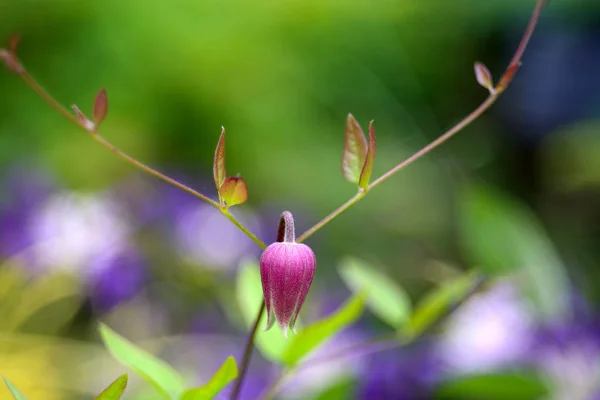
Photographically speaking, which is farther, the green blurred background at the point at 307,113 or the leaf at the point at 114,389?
the green blurred background at the point at 307,113

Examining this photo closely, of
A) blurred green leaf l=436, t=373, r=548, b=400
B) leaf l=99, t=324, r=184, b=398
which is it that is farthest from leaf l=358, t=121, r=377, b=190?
blurred green leaf l=436, t=373, r=548, b=400

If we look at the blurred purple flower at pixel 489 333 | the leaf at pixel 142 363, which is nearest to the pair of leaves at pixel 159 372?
the leaf at pixel 142 363

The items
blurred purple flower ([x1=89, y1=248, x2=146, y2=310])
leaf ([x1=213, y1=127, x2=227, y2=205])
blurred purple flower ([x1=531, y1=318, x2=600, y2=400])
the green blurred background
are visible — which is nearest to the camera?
leaf ([x1=213, y1=127, x2=227, y2=205])

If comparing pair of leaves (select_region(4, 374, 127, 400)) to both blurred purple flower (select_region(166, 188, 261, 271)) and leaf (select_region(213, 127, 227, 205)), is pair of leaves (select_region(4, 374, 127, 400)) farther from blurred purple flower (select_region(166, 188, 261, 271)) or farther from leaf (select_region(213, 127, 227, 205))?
blurred purple flower (select_region(166, 188, 261, 271))

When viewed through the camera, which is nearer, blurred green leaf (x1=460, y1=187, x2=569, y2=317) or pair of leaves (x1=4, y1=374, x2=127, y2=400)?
pair of leaves (x1=4, y1=374, x2=127, y2=400)

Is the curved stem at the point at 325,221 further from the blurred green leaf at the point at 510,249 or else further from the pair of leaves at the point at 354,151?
the blurred green leaf at the point at 510,249

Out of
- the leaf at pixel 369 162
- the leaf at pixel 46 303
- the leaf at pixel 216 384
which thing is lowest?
the leaf at pixel 46 303

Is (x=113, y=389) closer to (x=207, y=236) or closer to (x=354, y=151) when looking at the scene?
(x=354, y=151)
